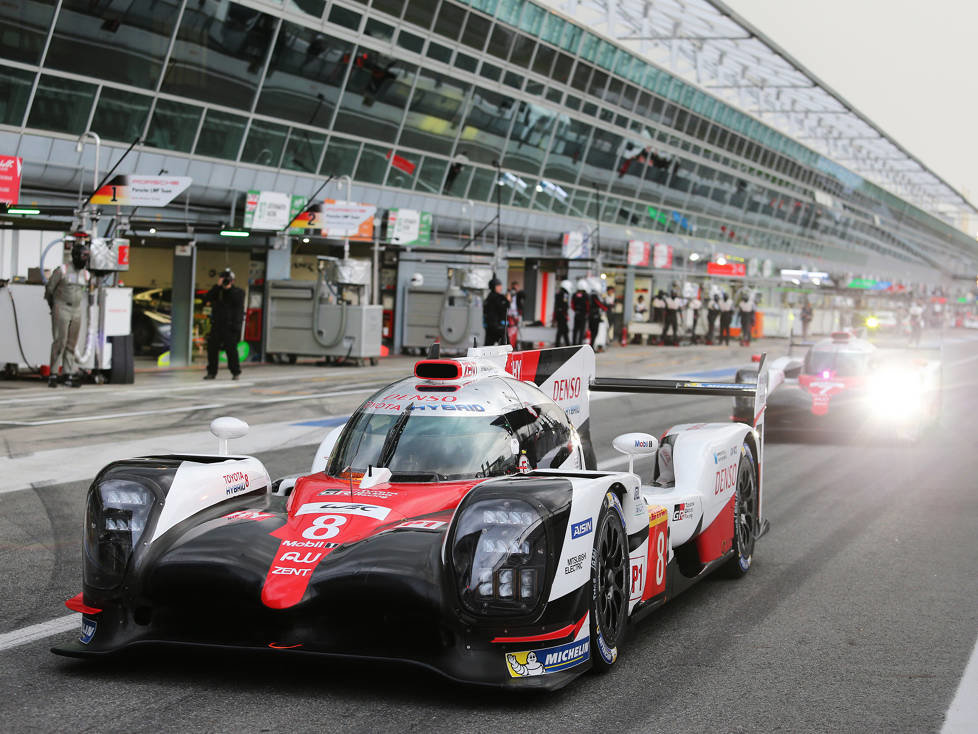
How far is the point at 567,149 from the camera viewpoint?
43531 mm

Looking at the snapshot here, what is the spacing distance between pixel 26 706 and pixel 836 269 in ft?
318

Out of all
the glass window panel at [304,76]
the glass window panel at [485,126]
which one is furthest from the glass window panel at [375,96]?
the glass window panel at [485,126]

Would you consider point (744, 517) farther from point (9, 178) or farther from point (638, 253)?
point (638, 253)

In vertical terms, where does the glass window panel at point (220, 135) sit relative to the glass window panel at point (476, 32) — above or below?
below

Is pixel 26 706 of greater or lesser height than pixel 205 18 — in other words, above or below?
below

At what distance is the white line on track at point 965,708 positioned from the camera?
15.4 ft

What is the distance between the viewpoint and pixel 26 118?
899 inches

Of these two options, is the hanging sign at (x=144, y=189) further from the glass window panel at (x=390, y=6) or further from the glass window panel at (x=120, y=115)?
the glass window panel at (x=390, y=6)

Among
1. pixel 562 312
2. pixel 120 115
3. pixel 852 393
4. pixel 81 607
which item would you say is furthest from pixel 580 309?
pixel 81 607

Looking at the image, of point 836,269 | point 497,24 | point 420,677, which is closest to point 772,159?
point 836,269

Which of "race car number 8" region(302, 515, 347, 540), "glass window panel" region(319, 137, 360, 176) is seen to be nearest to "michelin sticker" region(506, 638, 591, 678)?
"race car number 8" region(302, 515, 347, 540)

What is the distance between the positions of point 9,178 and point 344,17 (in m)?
12.0

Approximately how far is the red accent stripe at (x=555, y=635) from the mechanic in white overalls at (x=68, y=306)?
610 inches

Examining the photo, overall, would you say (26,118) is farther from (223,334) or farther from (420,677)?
(420,677)
